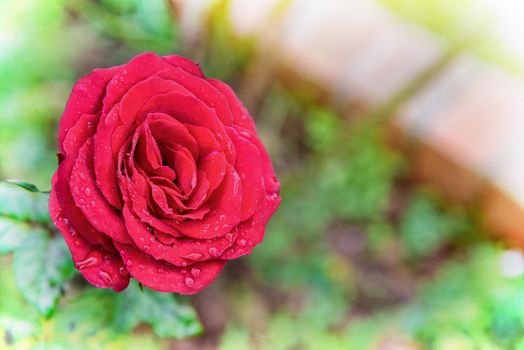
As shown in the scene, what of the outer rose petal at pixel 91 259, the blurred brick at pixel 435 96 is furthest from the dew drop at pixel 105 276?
the blurred brick at pixel 435 96

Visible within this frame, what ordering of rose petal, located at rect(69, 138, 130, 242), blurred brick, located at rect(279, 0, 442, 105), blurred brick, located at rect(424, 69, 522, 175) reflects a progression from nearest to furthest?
rose petal, located at rect(69, 138, 130, 242)
blurred brick, located at rect(279, 0, 442, 105)
blurred brick, located at rect(424, 69, 522, 175)

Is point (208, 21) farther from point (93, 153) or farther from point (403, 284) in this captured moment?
point (403, 284)

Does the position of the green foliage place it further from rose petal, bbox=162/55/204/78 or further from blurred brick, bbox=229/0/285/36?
rose petal, bbox=162/55/204/78

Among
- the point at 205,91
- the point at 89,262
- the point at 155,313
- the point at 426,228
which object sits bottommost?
the point at 426,228

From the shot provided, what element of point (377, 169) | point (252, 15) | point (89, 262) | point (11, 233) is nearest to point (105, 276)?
point (89, 262)

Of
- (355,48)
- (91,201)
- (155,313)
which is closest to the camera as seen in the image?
(91,201)

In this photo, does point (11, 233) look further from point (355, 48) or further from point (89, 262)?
point (355, 48)

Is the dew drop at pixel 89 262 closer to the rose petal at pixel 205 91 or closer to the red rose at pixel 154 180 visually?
the red rose at pixel 154 180

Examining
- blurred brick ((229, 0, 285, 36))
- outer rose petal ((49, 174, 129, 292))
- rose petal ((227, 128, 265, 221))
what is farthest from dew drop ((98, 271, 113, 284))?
blurred brick ((229, 0, 285, 36))
